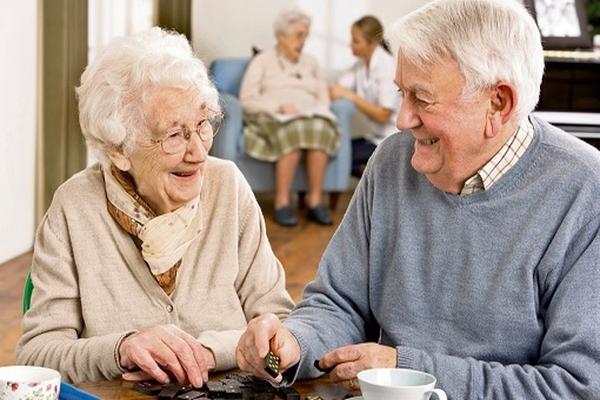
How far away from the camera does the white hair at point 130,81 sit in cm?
234

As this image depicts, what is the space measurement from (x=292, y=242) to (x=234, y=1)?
9.87ft

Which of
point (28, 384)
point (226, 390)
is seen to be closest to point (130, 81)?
point (226, 390)

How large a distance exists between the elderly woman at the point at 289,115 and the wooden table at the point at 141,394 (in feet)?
19.9

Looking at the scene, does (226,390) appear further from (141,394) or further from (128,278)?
(128,278)

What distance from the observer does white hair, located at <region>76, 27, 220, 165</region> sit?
2.34 meters

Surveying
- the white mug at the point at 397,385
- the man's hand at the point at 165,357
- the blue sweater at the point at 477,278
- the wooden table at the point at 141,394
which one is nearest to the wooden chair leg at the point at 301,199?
the blue sweater at the point at 477,278

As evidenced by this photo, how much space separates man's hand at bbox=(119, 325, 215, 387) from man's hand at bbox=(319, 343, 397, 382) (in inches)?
8.4

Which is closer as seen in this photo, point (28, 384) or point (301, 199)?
point (28, 384)

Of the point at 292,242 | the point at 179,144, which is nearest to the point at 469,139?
the point at 179,144

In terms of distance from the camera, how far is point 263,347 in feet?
6.44

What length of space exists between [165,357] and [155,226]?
1.30 ft

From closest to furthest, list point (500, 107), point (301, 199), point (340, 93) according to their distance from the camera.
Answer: point (500, 107) < point (340, 93) < point (301, 199)

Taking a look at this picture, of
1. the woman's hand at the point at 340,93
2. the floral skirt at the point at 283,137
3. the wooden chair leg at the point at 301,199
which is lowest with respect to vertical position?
the wooden chair leg at the point at 301,199

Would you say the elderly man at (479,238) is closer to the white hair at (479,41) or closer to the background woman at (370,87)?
the white hair at (479,41)
